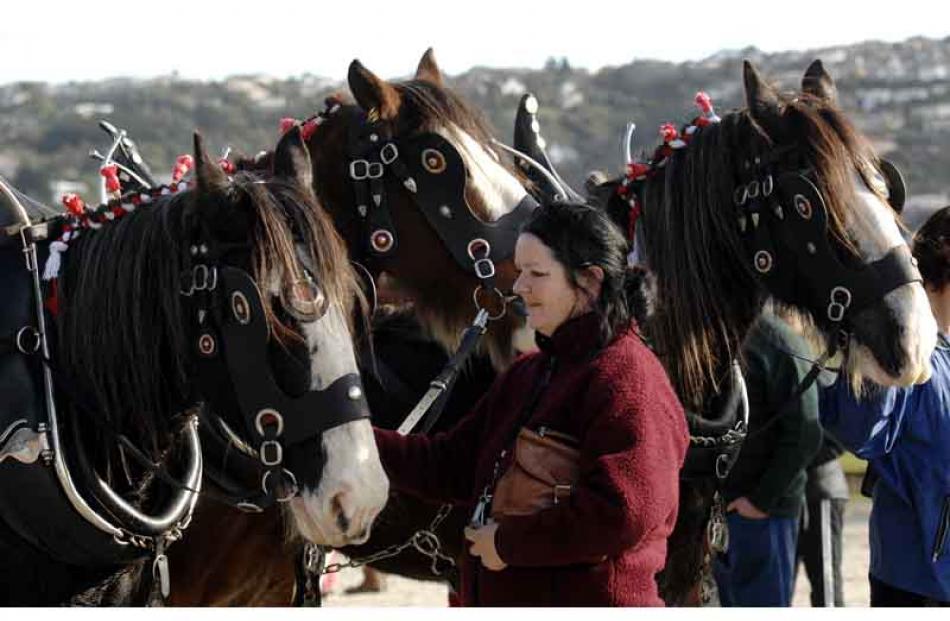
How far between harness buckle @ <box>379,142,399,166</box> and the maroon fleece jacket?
1.36 meters

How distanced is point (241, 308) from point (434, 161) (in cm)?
143

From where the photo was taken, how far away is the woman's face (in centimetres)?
315

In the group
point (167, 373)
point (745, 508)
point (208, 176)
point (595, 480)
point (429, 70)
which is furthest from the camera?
point (745, 508)

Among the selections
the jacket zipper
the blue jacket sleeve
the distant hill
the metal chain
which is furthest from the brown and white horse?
the distant hill

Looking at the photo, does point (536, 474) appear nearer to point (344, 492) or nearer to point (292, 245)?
point (344, 492)

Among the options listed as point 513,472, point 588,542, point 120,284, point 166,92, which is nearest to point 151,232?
point 120,284

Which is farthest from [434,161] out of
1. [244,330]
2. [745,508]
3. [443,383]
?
[745,508]

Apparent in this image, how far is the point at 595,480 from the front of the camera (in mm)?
2971

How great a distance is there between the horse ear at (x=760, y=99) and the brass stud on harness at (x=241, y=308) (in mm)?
Answer: 1702

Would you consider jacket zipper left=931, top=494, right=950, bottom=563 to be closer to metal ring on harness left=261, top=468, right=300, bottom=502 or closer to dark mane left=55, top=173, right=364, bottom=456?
dark mane left=55, top=173, right=364, bottom=456

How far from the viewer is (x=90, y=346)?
3.46 meters

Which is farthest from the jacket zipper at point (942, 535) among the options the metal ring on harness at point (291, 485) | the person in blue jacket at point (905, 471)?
the metal ring on harness at point (291, 485)

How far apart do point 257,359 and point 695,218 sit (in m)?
1.59

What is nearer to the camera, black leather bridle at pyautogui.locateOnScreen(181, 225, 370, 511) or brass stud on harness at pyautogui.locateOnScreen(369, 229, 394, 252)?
black leather bridle at pyautogui.locateOnScreen(181, 225, 370, 511)
